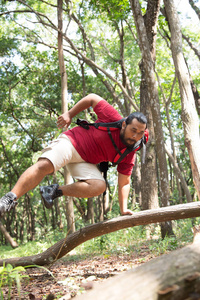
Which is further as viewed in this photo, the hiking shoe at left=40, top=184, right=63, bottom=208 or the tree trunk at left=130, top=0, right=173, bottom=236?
the tree trunk at left=130, top=0, right=173, bottom=236

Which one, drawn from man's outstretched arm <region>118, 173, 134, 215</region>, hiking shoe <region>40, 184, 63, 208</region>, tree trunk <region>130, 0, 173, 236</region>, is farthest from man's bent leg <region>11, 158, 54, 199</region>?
tree trunk <region>130, 0, 173, 236</region>

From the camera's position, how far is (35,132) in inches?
629

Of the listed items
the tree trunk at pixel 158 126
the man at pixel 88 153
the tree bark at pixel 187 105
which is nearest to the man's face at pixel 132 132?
the man at pixel 88 153

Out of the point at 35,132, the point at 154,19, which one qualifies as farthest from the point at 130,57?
the point at 154,19

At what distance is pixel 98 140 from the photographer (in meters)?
3.93

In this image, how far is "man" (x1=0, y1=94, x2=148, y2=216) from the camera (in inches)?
144

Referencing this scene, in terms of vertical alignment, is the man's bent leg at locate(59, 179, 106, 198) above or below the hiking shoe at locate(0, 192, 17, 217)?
below

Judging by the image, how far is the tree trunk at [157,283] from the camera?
1.34m

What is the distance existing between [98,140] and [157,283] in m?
2.66

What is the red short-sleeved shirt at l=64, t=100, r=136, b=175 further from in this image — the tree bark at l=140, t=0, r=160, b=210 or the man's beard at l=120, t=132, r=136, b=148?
the tree bark at l=140, t=0, r=160, b=210

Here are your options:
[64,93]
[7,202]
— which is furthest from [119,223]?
[64,93]

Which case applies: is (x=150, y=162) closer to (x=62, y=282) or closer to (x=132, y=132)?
(x=132, y=132)

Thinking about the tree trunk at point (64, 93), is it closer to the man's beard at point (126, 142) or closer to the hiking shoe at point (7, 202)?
the man's beard at point (126, 142)

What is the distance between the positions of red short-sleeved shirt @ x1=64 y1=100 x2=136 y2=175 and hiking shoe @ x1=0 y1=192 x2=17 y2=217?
1120 millimetres
